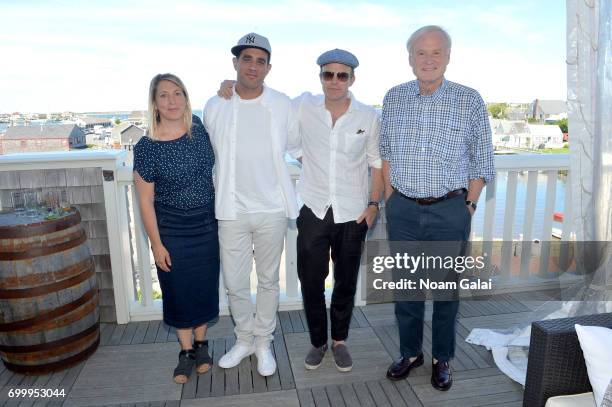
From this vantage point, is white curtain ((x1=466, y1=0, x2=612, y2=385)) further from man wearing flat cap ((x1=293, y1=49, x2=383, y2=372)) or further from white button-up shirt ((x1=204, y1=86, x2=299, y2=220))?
white button-up shirt ((x1=204, y1=86, x2=299, y2=220))

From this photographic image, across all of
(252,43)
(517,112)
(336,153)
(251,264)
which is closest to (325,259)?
(251,264)

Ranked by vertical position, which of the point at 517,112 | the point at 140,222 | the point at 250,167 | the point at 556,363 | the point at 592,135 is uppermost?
the point at 517,112

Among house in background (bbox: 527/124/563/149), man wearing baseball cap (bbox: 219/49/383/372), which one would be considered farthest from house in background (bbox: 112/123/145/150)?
house in background (bbox: 527/124/563/149)

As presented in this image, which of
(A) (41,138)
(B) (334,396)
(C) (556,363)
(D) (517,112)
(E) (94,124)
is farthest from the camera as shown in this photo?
(E) (94,124)

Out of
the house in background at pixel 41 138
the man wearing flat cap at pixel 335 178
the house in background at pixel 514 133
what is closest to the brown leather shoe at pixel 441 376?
the man wearing flat cap at pixel 335 178

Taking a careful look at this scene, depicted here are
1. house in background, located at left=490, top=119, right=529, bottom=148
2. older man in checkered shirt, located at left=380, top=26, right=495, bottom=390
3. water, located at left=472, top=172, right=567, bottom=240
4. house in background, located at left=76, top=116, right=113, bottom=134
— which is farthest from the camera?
house in background, located at left=76, top=116, right=113, bottom=134

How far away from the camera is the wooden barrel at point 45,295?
1999 mm

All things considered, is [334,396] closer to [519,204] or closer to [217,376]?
[217,376]

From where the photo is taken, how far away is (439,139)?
1.76 meters

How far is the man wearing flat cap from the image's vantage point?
1.88m

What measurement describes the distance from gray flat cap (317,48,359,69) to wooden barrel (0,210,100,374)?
60.8 inches

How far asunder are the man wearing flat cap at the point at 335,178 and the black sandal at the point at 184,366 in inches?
27.6

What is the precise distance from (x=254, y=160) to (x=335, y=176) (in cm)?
39

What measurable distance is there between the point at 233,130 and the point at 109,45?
29.4 meters
